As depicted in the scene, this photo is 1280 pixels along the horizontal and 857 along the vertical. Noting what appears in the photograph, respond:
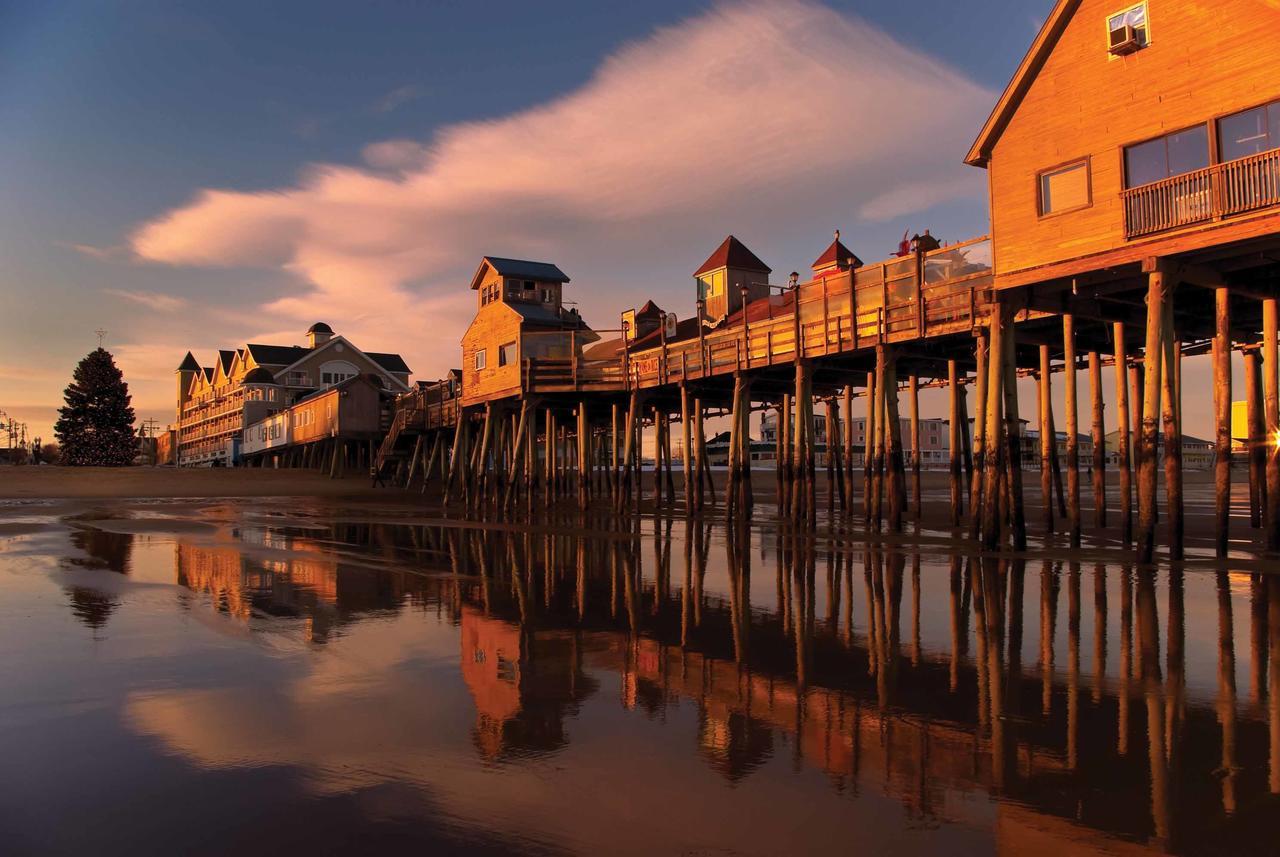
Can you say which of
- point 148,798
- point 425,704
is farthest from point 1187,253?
point 148,798

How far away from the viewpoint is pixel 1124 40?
15352 millimetres

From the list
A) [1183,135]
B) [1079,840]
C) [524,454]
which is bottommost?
[1079,840]

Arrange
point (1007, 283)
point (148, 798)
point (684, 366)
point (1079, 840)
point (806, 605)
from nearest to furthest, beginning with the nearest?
point (1079, 840) → point (148, 798) → point (806, 605) → point (1007, 283) → point (684, 366)

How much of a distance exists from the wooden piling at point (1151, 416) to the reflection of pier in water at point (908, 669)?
0.78 metres

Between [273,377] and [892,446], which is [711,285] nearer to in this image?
[892,446]

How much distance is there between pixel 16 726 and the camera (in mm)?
6070

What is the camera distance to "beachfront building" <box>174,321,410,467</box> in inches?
3140

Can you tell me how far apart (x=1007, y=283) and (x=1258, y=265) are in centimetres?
414

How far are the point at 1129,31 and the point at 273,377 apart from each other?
7758cm

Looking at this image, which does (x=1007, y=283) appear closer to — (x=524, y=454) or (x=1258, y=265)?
(x=1258, y=265)

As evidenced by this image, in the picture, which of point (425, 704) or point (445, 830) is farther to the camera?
point (425, 704)

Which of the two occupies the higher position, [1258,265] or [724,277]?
[724,277]

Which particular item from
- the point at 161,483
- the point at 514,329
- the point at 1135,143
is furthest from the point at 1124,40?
the point at 161,483

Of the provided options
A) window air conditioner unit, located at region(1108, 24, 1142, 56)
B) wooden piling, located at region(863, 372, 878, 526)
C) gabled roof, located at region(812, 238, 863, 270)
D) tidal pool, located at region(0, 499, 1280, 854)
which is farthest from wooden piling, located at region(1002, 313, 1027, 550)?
gabled roof, located at region(812, 238, 863, 270)
